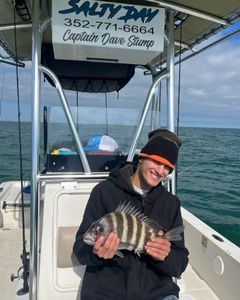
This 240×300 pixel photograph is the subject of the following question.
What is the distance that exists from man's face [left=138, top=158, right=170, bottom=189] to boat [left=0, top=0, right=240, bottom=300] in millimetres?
974

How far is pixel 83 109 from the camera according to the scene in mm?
3746

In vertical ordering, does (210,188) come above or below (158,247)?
below

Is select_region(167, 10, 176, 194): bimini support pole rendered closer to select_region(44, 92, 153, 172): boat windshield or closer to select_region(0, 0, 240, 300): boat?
select_region(0, 0, 240, 300): boat

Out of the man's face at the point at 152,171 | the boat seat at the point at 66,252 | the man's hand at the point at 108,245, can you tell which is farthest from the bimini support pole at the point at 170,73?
the man's hand at the point at 108,245

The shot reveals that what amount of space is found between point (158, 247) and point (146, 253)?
0.19 m

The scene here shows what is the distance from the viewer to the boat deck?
12.5 ft

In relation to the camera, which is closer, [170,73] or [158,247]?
[158,247]

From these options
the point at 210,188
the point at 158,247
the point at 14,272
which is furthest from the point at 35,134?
the point at 210,188

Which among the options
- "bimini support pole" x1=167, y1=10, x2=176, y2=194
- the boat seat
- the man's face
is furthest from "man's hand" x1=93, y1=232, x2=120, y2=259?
"bimini support pole" x1=167, y1=10, x2=176, y2=194

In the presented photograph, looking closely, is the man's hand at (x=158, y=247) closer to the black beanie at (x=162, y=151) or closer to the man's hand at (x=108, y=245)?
the man's hand at (x=108, y=245)

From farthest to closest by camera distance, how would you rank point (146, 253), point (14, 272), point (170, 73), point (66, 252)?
point (14, 272) → point (170, 73) → point (66, 252) → point (146, 253)

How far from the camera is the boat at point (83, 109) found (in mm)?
3078

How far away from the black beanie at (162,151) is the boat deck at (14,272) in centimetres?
140

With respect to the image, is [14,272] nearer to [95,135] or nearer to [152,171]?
[95,135]
